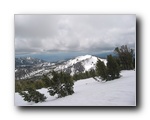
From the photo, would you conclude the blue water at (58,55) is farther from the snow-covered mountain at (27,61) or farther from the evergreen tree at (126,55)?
the evergreen tree at (126,55)

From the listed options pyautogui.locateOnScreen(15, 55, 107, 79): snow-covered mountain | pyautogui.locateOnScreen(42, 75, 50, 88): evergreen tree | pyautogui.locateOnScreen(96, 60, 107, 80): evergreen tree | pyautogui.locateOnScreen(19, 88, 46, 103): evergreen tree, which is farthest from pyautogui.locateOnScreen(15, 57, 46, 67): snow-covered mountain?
pyautogui.locateOnScreen(96, 60, 107, 80): evergreen tree

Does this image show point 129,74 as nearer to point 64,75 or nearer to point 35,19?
point 64,75

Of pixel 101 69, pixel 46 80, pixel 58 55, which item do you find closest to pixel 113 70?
pixel 101 69

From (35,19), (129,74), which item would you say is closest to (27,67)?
(35,19)

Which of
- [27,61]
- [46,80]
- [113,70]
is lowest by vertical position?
[46,80]

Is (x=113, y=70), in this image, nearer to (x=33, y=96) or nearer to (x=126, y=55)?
(x=126, y=55)

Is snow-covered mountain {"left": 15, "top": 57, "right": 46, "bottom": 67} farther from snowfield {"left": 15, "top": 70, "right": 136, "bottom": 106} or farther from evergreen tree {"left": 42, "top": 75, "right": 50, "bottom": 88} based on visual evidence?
snowfield {"left": 15, "top": 70, "right": 136, "bottom": 106}
